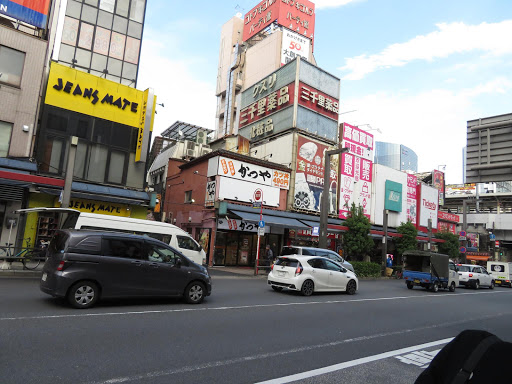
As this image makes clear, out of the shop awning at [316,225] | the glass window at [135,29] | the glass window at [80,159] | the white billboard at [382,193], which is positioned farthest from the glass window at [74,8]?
the white billboard at [382,193]

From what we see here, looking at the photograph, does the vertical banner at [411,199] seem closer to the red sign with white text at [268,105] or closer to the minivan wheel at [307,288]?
the red sign with white text at [268,105]

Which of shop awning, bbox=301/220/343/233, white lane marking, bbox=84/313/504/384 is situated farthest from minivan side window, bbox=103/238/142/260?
shop awning, bbox=301/220/343/233

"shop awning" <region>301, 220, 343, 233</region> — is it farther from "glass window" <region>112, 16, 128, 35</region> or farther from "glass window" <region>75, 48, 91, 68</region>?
"glass window" <region>112, 16, 128, 35</region>

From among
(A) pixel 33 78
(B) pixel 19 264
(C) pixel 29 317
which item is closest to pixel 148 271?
(C) pixel 29 317

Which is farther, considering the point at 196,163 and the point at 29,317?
the point at 196,163

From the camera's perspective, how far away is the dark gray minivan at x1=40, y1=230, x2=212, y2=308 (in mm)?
8555

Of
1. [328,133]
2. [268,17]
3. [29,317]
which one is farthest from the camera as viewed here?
[268,17]

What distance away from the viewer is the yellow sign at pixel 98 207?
19.4 meters

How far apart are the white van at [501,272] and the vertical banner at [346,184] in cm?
1198

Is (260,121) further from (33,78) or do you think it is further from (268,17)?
(268,17)

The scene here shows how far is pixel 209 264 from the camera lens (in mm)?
25000

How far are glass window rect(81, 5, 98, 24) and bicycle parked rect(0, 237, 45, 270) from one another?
19477 millimetres

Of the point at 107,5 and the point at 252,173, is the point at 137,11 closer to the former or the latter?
the point at 107,5

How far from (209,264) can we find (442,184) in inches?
1582
